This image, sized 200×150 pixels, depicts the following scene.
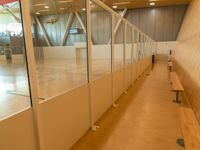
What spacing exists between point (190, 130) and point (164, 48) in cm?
1822

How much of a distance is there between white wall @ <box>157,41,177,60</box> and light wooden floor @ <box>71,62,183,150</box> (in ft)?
51.7

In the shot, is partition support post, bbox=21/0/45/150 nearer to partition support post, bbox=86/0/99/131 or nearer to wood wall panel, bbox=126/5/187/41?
partition support post, bbox=86/0/99/131

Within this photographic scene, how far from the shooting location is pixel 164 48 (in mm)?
18766

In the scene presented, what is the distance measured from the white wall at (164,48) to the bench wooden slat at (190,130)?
17.4m

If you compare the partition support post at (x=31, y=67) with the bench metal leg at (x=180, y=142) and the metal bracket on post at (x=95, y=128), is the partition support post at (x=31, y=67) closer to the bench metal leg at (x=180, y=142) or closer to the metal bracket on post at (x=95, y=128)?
the metal bracket on post at (x=95, y=128)

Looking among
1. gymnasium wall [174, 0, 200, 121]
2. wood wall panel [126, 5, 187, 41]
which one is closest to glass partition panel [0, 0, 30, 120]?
gymnasium wall [174, 0, 200, 121]

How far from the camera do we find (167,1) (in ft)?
53.2

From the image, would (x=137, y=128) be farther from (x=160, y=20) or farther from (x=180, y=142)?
(x=160, y=20)

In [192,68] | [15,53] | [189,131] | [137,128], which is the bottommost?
[137,128]

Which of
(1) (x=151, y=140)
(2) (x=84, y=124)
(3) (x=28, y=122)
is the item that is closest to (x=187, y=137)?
(1) (x=151, y=140)

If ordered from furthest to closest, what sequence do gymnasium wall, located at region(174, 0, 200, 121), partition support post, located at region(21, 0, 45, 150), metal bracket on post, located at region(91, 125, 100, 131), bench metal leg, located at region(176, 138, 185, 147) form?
gymnasium wall, located at region(174, 0, 200, 121) → metal bracket on post, located at region(91, 125, 100, 131) → bench metal leg, located at region(176, 138, 185, 147) → partition support post, located at region(21, 0, 45, 150)

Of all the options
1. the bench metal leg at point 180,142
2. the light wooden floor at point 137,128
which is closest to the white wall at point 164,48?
the light wooden floor at point 137,128

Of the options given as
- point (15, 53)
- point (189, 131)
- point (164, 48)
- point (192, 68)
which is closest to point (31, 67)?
point (15, 53)

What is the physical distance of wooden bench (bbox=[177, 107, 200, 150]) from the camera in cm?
179
